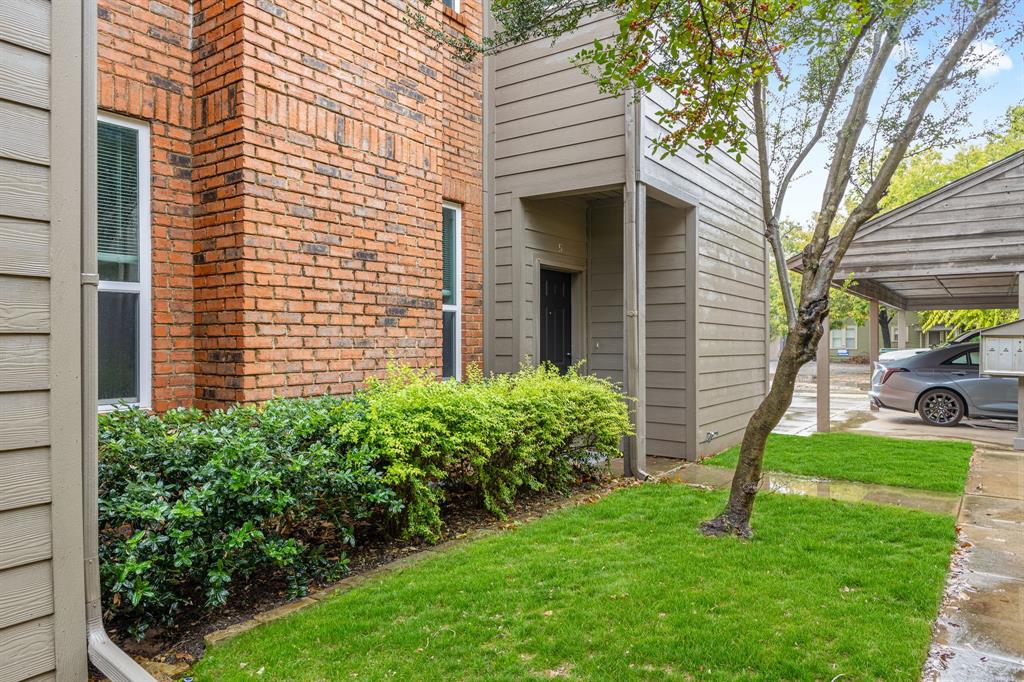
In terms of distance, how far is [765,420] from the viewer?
13.8 ft

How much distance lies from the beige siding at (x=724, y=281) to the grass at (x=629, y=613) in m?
3.32

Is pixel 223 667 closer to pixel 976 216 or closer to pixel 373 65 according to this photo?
pixel 373 65

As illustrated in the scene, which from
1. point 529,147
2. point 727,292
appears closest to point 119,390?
point 529,147

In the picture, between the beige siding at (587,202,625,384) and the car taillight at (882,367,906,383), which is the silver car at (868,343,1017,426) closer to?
the car taillight at (882,367,906,383)

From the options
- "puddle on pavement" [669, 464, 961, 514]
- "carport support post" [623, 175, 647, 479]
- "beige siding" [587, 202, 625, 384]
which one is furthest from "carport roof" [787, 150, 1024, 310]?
"carport support post" [623, 175, 647, 479]

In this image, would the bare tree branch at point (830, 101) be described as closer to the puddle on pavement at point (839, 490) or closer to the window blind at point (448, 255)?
the puddle on pavement at point (839, 490)

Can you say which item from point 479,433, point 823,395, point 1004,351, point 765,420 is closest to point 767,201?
point 765,420

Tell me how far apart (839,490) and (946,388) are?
6410 millimetres

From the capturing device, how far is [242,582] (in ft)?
11.4

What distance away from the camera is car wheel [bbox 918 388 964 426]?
34.5ft

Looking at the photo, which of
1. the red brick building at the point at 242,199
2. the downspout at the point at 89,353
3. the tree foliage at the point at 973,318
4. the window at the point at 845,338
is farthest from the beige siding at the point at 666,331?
the window at the point at 845,338

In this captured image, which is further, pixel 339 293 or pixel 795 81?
pixel 795 81

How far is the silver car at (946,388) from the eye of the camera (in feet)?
33.5

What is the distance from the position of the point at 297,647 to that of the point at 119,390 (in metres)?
2.32
